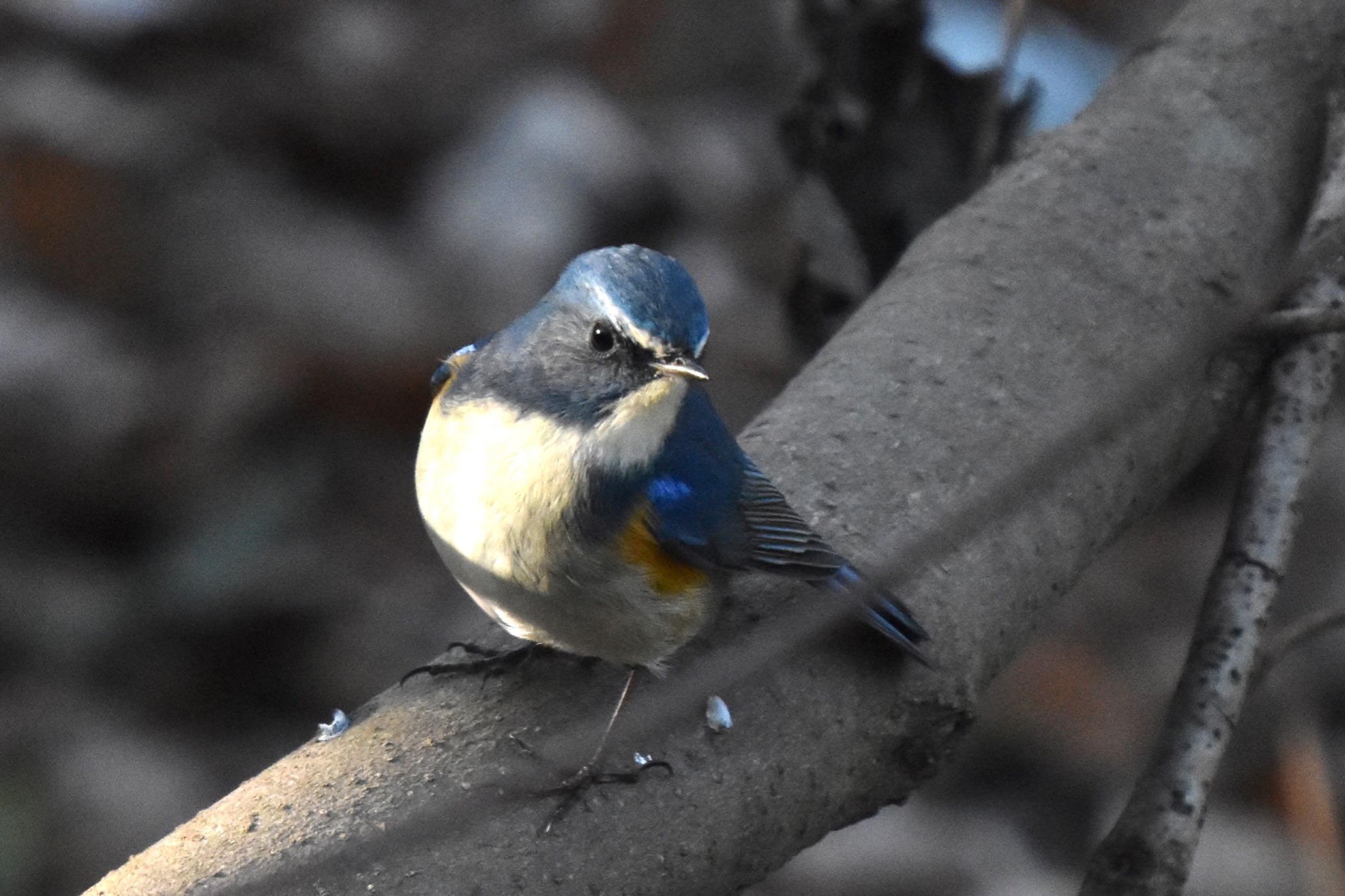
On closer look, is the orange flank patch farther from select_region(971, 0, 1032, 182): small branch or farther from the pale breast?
select_region(971, 0, 1032, 182): small branch

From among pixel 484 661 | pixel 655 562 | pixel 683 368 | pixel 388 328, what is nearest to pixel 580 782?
pixel 484 661

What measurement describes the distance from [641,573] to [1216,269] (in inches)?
45.8

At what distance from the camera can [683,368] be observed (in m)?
2.11

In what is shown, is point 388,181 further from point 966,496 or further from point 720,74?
point 966,496

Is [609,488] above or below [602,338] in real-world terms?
below

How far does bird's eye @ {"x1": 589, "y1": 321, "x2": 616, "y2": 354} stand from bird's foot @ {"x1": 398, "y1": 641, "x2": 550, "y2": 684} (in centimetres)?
43

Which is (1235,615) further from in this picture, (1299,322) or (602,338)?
(602,338)

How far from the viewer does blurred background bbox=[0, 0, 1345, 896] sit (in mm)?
3672

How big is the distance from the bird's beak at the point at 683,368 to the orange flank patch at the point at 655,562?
0.20 metres

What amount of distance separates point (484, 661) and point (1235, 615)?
1144 millimetres

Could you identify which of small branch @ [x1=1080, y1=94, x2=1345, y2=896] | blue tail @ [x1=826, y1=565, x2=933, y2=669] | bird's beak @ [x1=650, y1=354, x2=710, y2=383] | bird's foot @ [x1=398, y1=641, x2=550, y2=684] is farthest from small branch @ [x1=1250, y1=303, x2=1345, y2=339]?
bird's foot @ [x1=398, y1=641, x2=550, y2=684]

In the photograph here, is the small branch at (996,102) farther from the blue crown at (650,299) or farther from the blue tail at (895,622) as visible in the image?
the blue tail at (895,622)

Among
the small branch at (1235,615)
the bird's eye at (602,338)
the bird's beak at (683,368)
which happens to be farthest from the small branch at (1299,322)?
the bird's eye at (602,338)

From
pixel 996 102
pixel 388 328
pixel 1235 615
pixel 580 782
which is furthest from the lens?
pixel 388 328
